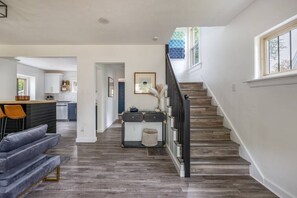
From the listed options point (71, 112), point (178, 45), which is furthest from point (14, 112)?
point (178, 45)

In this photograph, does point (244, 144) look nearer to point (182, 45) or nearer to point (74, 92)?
point (182, 45)

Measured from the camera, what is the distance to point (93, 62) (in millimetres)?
4695

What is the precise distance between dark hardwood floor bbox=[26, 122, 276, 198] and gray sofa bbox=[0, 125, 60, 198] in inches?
15.7

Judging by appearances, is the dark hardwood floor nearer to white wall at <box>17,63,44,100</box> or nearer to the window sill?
the window sill

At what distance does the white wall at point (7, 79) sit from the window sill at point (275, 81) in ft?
21.2

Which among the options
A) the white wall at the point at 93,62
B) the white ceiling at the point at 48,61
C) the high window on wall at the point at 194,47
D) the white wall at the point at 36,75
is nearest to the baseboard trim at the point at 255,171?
the white wall at the point at 93,62

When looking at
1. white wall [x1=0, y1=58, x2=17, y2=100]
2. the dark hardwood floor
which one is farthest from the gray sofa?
white wall [x1=0, y1=58, x2=17, y2=100]

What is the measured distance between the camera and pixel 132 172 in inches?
115

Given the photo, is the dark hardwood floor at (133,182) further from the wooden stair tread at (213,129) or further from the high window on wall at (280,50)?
the high window on wall at (280,50)

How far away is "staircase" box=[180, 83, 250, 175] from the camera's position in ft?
9.25

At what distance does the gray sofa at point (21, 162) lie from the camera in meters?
1.71

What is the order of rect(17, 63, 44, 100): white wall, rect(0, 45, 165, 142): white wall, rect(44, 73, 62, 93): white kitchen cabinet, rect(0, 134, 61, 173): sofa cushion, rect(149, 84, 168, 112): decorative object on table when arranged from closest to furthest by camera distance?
1. rect(0, 134, 61, 173): sofa cushion
2. rect(149, 84, 168, 112): decorative object on table
3. rect(0, 45, 165, 142): white wall
4. rect(17, 63, 44, 100): white wall
5. rect(44, 73, 62, 93): white kitchen cabinet

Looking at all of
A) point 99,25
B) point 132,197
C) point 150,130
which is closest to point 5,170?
point 132,197

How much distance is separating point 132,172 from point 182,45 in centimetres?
473
